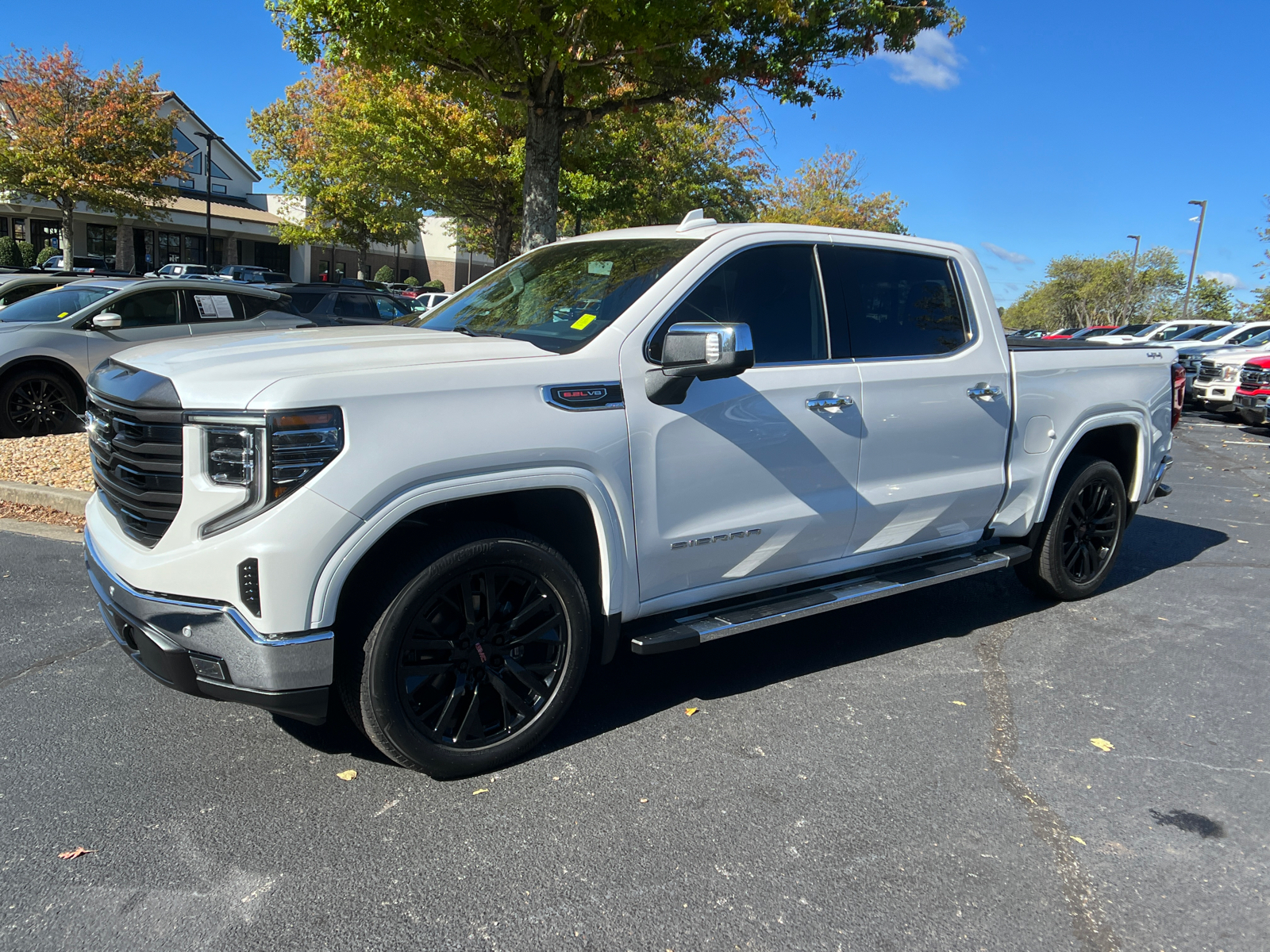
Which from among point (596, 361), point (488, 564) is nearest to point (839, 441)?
point (596, 361)

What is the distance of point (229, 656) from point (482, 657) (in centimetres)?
82

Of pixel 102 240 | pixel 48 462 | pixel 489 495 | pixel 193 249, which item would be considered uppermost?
pixel 193 249

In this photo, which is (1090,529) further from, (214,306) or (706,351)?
(214,306)

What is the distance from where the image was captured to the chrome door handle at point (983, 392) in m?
4.64

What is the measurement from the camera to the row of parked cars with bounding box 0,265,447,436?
9.14 meters

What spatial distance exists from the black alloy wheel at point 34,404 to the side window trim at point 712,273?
797cm

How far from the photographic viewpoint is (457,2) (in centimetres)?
862

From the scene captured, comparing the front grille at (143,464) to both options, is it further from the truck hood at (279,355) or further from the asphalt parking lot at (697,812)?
the asphalt parking lot at (697,812)

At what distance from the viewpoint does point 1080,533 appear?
5543 mm

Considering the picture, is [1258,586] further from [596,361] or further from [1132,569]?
[596,361]

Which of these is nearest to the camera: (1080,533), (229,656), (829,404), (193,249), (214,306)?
(229,656)

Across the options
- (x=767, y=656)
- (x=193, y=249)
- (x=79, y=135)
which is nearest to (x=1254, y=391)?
(x=767, y=656)

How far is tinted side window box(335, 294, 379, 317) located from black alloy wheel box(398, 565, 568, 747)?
13.9 m

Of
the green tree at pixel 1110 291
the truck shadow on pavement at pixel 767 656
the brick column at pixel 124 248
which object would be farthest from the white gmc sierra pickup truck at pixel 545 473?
the green tree at pixel 1110 291
